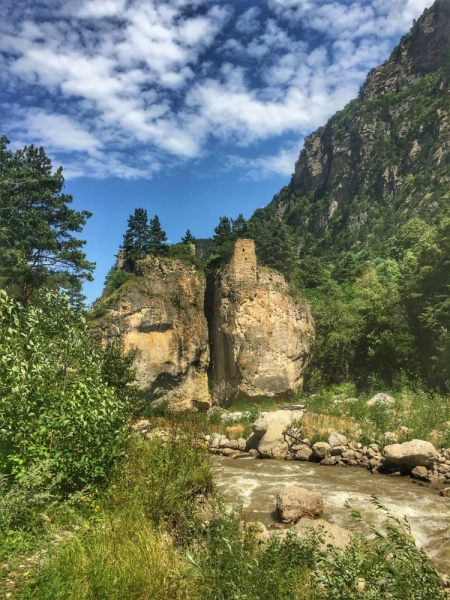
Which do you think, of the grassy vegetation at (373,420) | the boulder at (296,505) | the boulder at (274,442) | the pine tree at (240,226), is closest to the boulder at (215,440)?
the grassy vegetation at (373,420)

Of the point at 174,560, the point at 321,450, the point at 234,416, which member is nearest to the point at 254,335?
the point at 234,416

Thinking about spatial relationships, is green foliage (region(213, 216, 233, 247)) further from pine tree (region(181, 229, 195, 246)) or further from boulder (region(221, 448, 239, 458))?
boulder (region(221, 448, 239, 458))

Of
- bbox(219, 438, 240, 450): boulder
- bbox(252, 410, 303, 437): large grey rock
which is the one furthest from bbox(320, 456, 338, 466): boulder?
bbox(219, 438, 240, 450): boulder

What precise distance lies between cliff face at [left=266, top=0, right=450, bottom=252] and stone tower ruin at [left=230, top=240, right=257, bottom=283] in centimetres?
4346

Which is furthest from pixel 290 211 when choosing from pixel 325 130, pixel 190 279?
pixel 190 279

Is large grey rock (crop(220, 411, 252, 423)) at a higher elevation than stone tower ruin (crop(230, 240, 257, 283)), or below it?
below

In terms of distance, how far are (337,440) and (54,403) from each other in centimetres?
1544

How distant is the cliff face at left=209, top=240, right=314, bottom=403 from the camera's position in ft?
97.6

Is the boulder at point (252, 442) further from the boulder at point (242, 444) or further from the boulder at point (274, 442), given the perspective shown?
the boulder at point (274, 442)

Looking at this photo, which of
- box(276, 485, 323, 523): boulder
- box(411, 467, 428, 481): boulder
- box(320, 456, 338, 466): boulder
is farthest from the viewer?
box(320, 456, 338, 466): boulder

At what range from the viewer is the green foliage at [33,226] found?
21031 mm

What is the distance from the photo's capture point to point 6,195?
21.2 metres

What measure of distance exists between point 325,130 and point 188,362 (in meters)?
124

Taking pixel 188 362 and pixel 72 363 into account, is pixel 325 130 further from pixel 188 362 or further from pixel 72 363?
pixel 72 363
